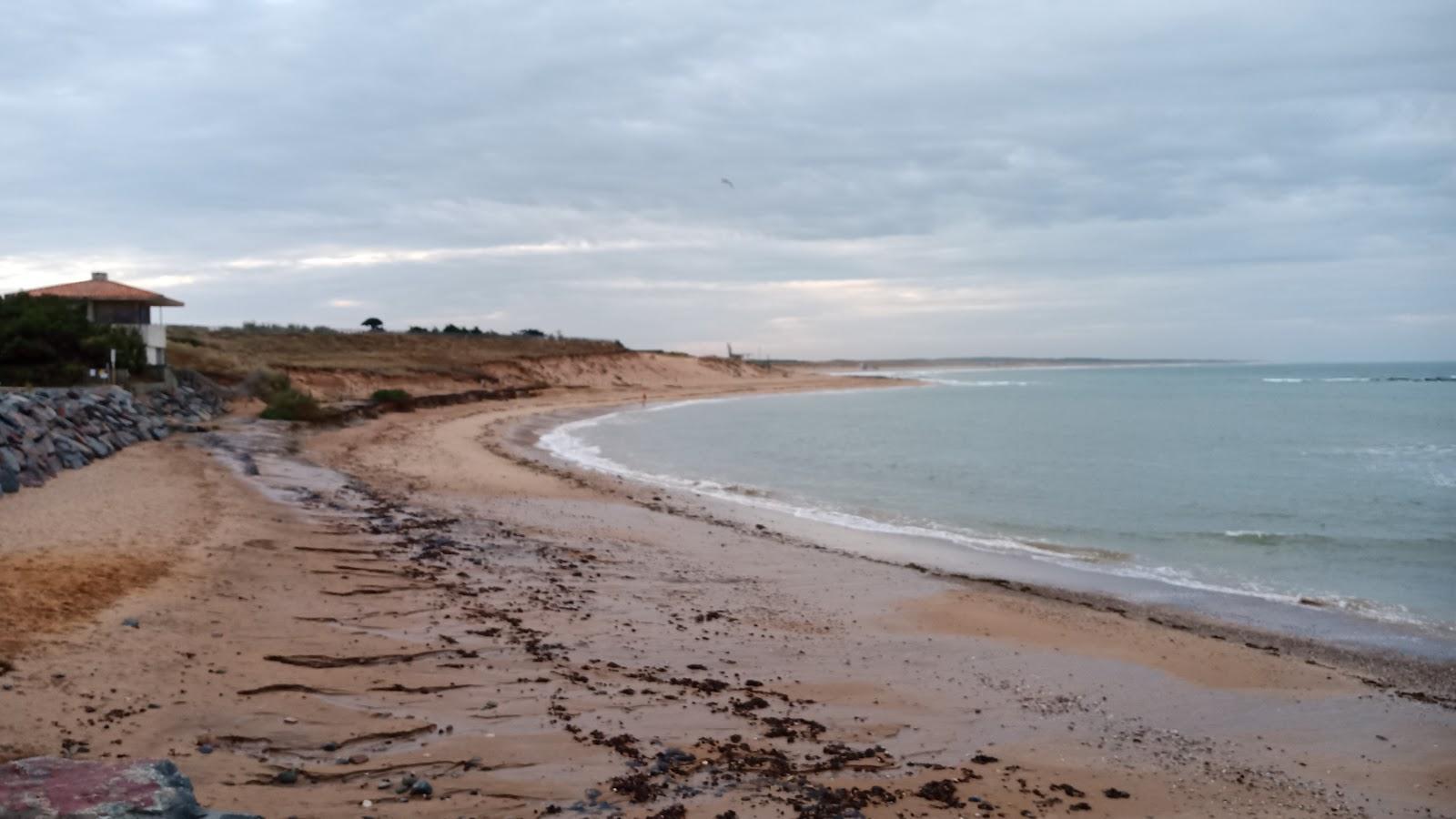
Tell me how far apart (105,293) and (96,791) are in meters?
30.5

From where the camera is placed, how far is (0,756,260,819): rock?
4043 millimetres

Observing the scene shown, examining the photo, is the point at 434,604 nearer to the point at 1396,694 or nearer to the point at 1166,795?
the point at 1166,795

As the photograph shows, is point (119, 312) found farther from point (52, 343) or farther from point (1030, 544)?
point (1030, 544)

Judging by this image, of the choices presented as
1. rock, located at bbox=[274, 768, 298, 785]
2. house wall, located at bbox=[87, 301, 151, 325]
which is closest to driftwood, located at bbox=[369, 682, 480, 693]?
rock, located at bbox=[274, 768, 298, 785]

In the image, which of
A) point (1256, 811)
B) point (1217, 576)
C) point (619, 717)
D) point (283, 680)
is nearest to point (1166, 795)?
point (1256, 811)

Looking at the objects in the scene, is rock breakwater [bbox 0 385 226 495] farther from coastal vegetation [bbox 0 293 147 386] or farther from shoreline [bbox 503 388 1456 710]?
shoreline [bbox 503 388 1456 710]

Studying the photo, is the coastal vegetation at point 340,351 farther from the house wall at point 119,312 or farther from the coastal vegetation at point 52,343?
the coastal vegetation at point 52,343

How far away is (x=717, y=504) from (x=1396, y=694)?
40.1 ft

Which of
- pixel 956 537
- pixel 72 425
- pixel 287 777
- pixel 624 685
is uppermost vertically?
pixel 72 425

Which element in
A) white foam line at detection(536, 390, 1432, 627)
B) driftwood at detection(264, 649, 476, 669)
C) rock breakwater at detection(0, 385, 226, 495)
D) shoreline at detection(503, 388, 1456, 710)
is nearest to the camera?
driftwood at detection(264, 649, 476, 669)

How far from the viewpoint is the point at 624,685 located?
7.41 meters

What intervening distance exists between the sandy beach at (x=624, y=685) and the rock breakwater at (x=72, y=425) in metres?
1.21

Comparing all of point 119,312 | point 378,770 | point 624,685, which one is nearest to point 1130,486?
point 624,685

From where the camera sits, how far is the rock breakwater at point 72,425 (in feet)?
46.8
